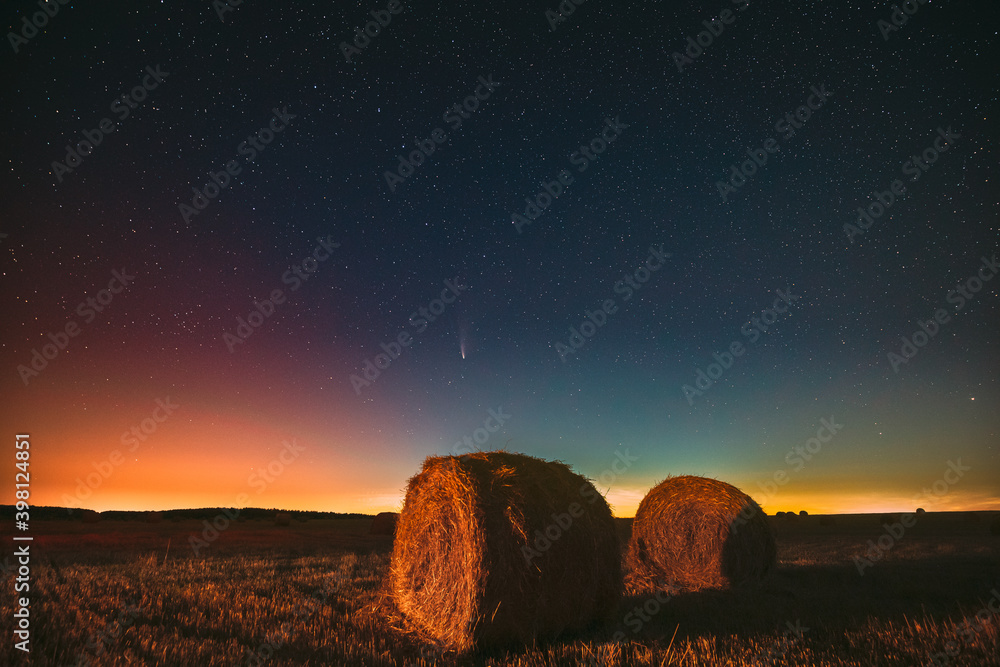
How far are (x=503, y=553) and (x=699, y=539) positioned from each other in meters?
6.89

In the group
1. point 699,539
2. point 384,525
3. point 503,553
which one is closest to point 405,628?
point 503,553

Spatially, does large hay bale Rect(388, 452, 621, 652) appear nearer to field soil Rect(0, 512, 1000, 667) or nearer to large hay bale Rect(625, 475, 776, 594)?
field soil Rect(0, 512, 1000, 667)

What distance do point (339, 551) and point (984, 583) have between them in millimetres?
15140

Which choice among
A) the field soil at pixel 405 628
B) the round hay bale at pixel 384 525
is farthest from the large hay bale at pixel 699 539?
the round hay bale at pixel 384 525

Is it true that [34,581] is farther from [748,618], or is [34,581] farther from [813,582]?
[813,582]

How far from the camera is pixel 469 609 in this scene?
253 inches

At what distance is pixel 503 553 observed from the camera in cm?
659

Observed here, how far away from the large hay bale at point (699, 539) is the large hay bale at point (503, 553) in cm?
398

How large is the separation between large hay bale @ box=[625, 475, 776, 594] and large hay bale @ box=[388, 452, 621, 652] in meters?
3.98

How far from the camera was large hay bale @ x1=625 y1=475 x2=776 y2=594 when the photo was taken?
448 inches

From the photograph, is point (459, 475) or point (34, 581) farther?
point (34, 581)

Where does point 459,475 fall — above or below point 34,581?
above

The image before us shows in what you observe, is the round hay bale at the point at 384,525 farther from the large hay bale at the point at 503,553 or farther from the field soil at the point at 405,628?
the large hay bale at the point at 503,553

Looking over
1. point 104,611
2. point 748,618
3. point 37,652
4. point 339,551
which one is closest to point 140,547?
point 339,551
